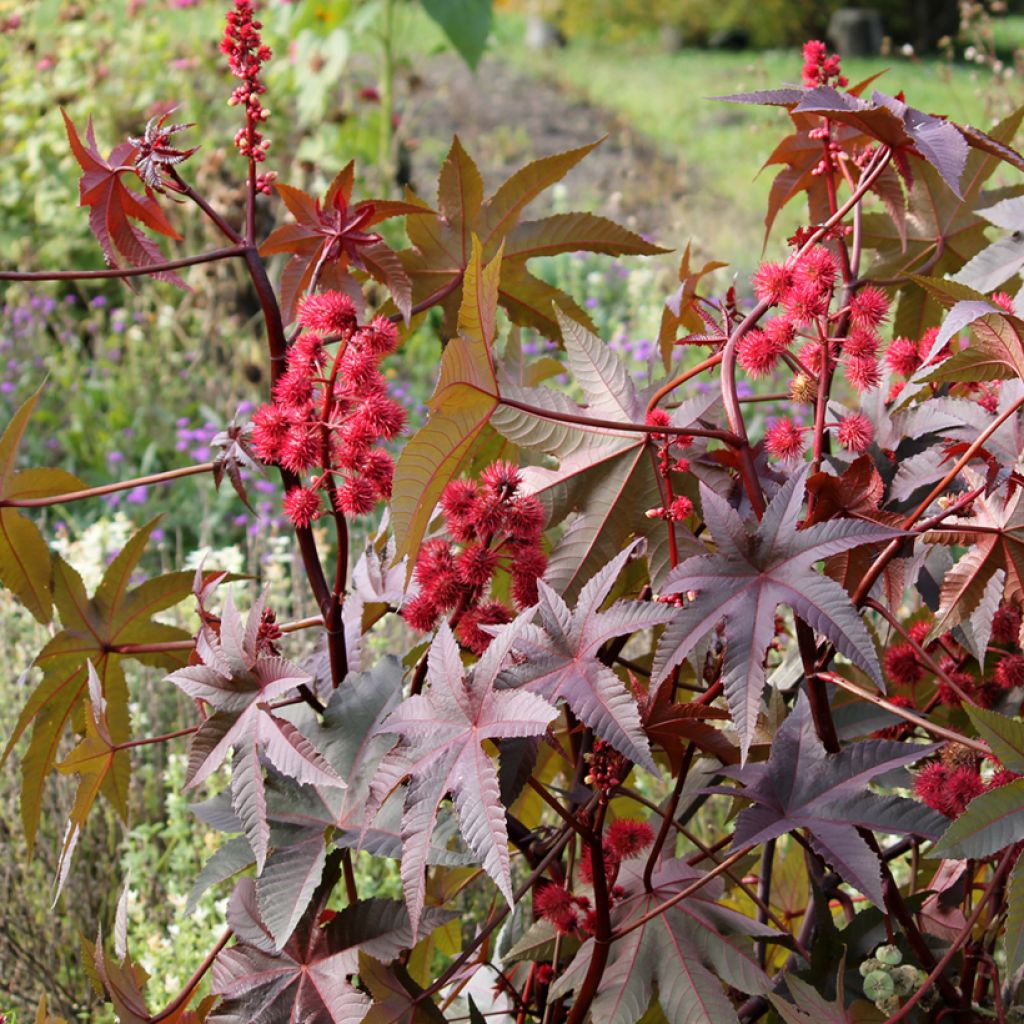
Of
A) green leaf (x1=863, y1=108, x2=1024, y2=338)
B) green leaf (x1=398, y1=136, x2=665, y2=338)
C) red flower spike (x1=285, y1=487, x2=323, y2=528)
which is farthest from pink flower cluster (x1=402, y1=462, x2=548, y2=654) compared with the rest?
green leaf (x1=863, y1=108, x2=1024, y2=338)

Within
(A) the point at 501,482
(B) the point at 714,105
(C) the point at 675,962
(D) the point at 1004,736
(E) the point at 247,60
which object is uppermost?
(E) the point at 247,60

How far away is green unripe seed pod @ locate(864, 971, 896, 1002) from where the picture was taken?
112 centimetres

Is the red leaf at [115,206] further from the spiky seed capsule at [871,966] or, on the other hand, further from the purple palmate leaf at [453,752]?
the spiky seed capsule at [871,966]

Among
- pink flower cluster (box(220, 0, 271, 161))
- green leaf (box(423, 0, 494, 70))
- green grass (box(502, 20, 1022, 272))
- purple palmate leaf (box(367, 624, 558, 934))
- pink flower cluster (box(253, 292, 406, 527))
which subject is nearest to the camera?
purple palmate leaf (box(367, 624, 558, 934))

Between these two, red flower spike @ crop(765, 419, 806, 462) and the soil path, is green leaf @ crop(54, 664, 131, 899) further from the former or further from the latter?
the soil path

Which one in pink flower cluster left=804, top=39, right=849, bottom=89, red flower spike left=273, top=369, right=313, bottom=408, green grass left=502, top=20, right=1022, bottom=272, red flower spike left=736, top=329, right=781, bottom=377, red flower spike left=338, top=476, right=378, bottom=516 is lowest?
green grass left=502, top=20, right=1022, bottom=272

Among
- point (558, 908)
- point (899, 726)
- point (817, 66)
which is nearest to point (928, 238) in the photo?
point (817, 66)

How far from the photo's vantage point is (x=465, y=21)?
4.79 m

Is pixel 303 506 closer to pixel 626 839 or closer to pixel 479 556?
pixel 479 556

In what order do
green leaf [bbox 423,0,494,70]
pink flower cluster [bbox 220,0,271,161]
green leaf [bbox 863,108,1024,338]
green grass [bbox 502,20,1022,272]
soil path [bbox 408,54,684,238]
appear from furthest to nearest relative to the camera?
soil path [bbox 408,54,684,238], green grass [bbox 502,20,1022,272], green leaf [bbox 423,0,494,70], green leaf [bbox 863,108,1024,338], pink flower cluster [bbox 220,0,271,161]

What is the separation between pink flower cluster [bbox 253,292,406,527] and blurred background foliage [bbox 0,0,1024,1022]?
27 cm

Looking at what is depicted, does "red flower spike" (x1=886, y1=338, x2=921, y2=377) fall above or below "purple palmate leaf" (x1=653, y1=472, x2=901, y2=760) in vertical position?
above

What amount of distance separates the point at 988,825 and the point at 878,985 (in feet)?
0.81

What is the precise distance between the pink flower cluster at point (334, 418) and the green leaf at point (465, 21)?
3.91 meters
